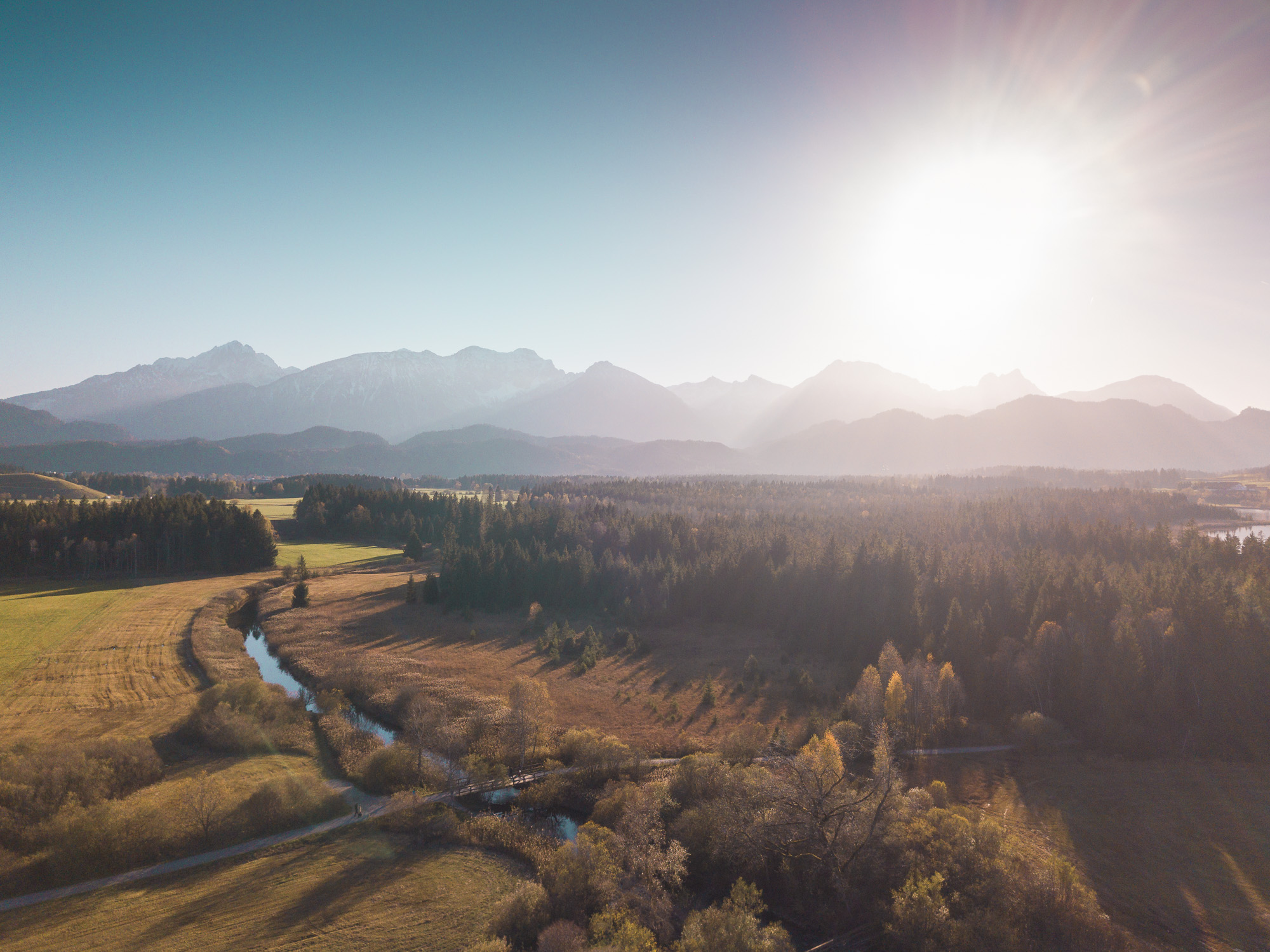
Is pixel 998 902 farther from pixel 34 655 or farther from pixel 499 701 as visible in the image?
pixel 34 655

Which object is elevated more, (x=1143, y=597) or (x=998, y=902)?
(x=1143, y=597)

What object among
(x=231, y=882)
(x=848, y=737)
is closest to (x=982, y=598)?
(x=848, y=737)

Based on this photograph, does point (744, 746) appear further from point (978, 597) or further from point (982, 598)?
point (982, 598)

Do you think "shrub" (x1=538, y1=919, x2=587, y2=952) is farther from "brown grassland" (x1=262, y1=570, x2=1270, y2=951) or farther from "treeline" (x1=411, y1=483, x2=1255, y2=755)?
"treeline" (x1=411, y1=483, x2=1255, y2=755)

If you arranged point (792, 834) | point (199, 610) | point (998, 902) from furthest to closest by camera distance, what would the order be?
point (199, 610) → point (792, 834) → point (998, 902)

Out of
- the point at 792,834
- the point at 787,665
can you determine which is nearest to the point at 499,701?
the point at 792,834

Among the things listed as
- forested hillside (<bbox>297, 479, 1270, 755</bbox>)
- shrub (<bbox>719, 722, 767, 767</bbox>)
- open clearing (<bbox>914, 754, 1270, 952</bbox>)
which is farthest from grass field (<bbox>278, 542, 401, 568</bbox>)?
open clearing (<bbox>914, 754, 1270, 952</bbox>)
